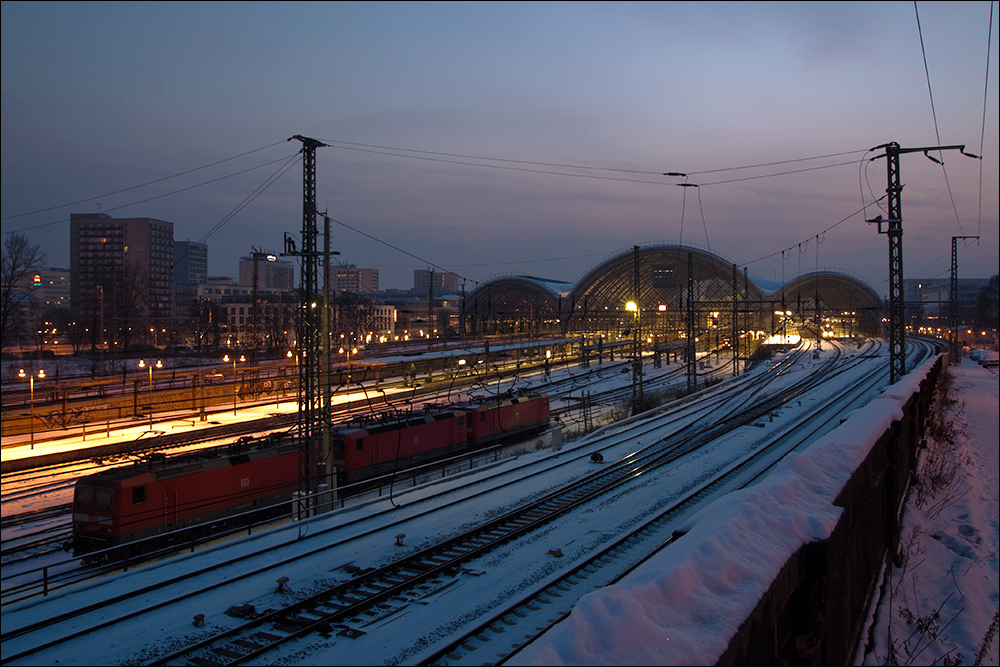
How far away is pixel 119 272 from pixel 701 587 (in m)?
52.2

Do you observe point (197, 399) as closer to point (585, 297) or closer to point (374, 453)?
point (374, 453)

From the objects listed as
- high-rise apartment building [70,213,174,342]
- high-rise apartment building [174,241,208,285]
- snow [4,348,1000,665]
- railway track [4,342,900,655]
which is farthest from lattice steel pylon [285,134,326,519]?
high-rise apartment building [174,241,208,285]

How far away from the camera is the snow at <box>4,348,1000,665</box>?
280 centimetres

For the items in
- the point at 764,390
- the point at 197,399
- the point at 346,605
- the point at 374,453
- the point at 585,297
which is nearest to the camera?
the point at 346,605

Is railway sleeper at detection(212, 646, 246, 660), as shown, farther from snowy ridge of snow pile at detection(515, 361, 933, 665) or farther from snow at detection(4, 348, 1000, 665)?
snowy ridge of snow pile at detection(515, 361, 933, 665)

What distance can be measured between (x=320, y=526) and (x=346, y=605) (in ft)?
11.9

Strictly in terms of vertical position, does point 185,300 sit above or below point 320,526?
above

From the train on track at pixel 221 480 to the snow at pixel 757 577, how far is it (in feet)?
10.8

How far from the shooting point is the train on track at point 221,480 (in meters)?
11.8

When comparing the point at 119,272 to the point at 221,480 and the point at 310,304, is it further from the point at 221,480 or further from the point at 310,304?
the point at 310,304

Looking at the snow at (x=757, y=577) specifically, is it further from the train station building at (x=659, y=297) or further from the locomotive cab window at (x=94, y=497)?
the train station building at (x=659, y=297)

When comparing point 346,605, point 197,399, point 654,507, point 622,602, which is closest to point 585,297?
point 197,399

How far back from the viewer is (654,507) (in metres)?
11.6

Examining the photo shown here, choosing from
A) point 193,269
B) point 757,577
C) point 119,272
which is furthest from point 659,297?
point 193,269
